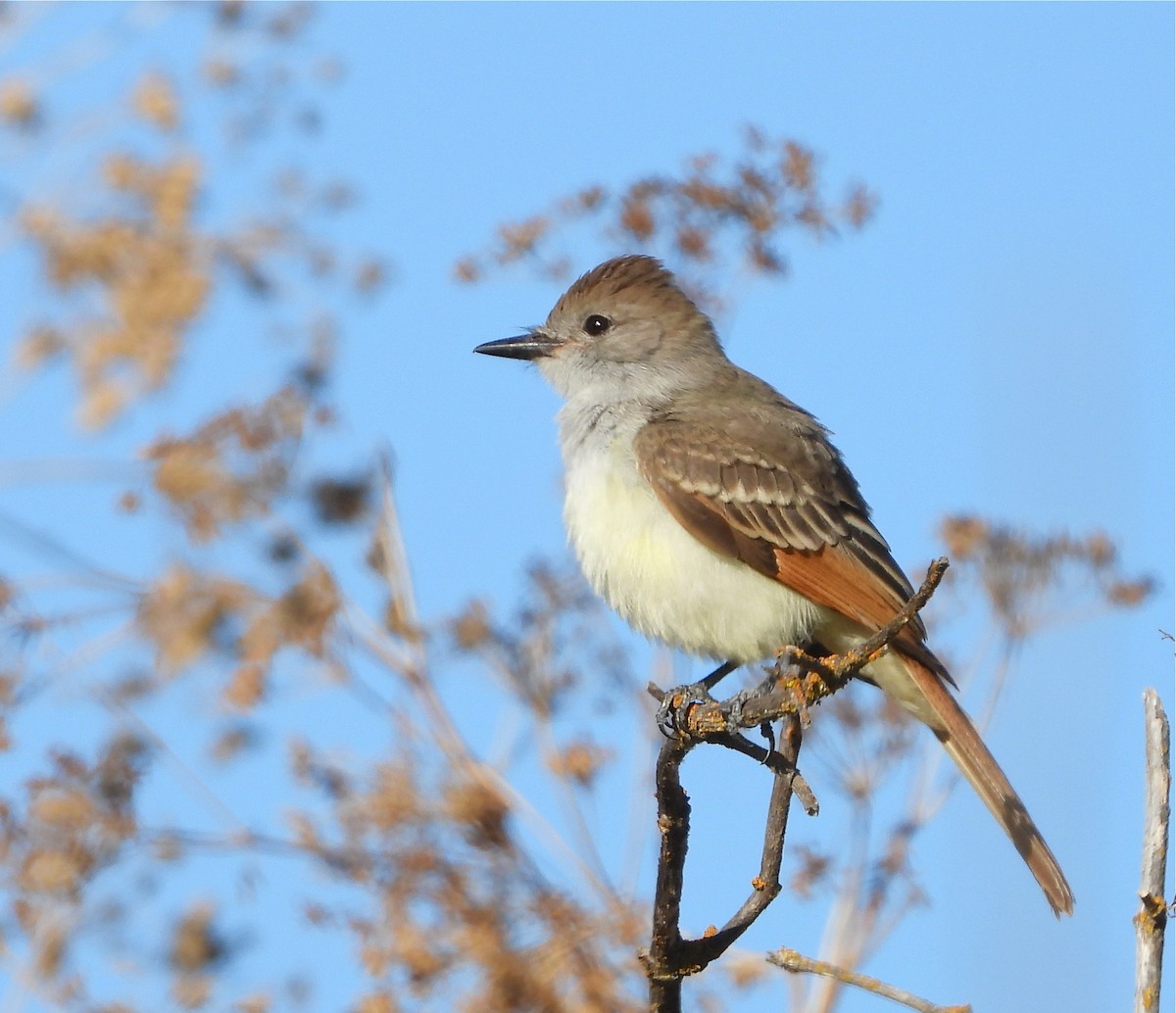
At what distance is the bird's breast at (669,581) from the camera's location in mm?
5922

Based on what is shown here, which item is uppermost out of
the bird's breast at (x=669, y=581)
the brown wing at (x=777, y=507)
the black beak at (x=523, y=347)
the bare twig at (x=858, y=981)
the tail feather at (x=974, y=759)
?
the black beak at (x=523, y=347)

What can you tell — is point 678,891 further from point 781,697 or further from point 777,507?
point 777,507

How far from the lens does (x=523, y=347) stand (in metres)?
7.19

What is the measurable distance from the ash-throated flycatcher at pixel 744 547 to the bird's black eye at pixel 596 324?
58cm

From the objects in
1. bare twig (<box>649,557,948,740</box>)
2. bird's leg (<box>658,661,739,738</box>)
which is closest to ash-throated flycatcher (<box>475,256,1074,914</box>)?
bird's leg (<box>658,661,739,738</box>)

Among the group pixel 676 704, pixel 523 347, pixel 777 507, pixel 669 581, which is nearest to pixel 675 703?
pixel 676 704

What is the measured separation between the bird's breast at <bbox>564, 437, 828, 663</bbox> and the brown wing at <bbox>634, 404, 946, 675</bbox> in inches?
2.3

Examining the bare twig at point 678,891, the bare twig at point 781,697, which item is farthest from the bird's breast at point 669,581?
the bare twig at point 678,891

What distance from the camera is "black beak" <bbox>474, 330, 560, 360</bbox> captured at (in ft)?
23.6

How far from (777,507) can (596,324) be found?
1.41 metres

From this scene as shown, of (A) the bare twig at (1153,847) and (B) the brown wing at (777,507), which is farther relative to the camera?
(B) the brown wing at (777,507)

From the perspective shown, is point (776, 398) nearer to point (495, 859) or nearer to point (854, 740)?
point (854, 740)

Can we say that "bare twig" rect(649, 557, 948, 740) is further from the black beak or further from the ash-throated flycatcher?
the black beak

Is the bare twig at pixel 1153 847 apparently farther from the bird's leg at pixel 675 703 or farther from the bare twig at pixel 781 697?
the bird's leg at pixel 675 703
